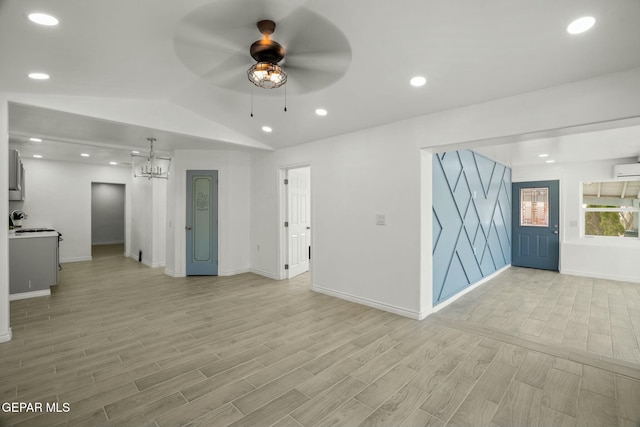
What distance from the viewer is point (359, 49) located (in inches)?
98.7

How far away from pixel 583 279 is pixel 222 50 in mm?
7279

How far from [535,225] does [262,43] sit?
722cm

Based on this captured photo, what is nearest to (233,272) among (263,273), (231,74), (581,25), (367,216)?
(263,273)

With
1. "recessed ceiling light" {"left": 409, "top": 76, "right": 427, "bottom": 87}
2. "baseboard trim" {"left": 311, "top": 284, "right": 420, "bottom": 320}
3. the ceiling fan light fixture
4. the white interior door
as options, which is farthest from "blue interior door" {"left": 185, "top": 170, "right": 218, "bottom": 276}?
"recessed ceiling light" {"left": 409, "top": 76, "right": 427, "bottom": 87}

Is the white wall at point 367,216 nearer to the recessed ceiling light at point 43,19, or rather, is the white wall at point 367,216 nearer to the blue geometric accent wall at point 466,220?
the blue geometric accent wall at point 466,220

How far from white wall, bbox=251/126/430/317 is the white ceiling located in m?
0.54

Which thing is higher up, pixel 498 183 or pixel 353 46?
pixel 353 46

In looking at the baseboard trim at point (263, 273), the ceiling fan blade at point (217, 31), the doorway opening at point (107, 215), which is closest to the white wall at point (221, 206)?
the baseboard trim at point (263, 273)

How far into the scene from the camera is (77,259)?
24.7ft

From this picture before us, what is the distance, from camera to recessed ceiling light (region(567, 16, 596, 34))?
1896 millimetres

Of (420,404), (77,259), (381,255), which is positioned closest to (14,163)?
(77,259)

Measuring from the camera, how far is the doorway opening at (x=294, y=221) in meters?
5.48

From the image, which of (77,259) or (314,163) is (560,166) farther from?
(77,259)

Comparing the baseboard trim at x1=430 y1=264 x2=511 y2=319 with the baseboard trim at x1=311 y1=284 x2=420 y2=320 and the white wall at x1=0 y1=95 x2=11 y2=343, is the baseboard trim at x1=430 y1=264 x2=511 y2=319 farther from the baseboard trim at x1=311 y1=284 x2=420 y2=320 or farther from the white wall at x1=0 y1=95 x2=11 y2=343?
the white wall at x1=0 y1=95 x2=11 y2=343
